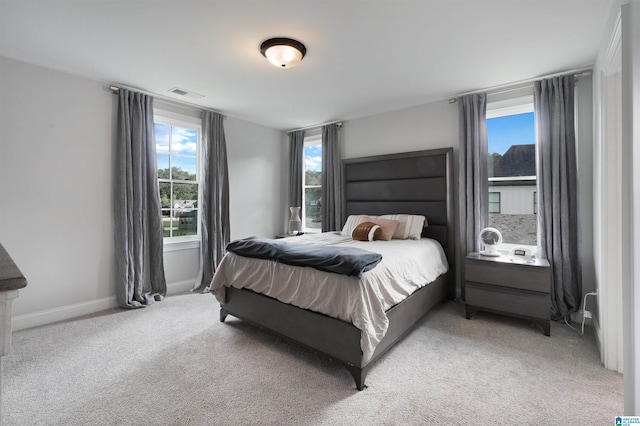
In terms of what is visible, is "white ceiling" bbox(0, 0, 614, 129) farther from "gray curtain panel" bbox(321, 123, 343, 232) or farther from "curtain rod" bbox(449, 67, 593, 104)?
"gray curtain panel" bbox(321, 123, 343, 232)

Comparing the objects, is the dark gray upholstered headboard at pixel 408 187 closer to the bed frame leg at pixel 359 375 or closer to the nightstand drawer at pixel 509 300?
the nightstand drawer at pixel 509 300

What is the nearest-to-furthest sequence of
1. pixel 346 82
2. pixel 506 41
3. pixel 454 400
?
pixel 454 400
pixel 506 41
pixel 346 82

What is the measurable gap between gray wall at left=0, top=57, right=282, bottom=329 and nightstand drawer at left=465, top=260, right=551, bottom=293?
4.03m

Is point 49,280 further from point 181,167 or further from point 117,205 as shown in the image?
point 181,167

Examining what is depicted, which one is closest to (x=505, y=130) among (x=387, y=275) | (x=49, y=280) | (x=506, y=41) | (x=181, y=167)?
(x=506, y=41)

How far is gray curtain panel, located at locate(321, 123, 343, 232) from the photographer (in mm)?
4602

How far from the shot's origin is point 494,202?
3.58 metres

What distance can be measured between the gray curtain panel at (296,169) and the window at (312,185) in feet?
0.32

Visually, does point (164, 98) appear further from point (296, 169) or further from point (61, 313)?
point (61, 313)

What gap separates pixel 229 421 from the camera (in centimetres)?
166

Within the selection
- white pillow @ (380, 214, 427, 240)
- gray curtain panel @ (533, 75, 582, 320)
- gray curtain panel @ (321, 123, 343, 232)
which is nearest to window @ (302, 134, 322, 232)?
gray curtain panel @ (321, 123, 343, 232)

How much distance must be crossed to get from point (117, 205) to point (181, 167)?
1029 mm

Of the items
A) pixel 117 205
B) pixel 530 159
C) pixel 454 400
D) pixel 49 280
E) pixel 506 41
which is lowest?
pixel 454 400

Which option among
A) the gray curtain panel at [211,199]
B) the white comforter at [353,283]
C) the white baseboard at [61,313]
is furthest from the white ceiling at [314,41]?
the white baseboard at [61,313]
